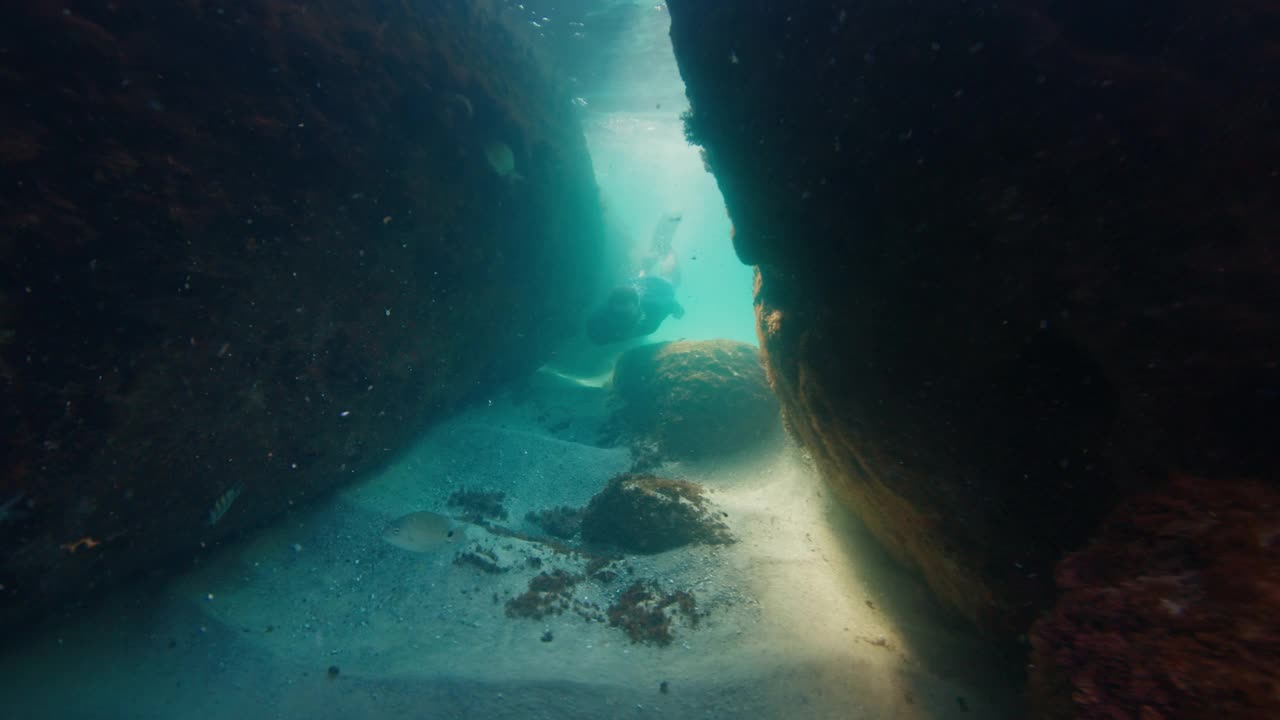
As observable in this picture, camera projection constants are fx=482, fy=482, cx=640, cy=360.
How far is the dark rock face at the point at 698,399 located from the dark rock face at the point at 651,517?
322 cm

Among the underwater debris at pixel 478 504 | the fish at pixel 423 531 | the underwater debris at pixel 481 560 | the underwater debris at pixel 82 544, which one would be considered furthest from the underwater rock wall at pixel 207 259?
the underwater debris at pixel 481 560

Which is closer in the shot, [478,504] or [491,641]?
[491,641]

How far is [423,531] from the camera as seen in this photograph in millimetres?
7074

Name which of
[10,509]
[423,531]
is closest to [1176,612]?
[423,531]

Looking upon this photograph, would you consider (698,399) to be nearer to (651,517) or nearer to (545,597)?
(651,517)

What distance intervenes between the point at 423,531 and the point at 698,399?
6543 mm

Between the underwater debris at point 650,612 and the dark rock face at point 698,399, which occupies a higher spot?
the dark rock face at point 698,399

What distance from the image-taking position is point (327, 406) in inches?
288

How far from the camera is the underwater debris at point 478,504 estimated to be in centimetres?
826

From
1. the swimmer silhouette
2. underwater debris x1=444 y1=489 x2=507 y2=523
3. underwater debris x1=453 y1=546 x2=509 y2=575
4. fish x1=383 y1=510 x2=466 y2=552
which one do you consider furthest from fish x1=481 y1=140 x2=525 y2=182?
underwater debris x1=453 y1=546 x2=509 y2=575

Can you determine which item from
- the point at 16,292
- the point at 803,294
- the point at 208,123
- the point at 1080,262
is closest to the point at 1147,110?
the point at 1080,262

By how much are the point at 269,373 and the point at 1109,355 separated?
855cm

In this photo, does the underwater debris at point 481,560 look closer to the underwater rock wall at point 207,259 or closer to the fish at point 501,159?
the underwater rock wall at point 207,259

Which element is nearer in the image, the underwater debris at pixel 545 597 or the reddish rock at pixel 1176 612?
the reddish rock at pixel 1176 612
